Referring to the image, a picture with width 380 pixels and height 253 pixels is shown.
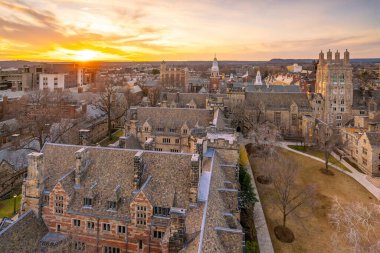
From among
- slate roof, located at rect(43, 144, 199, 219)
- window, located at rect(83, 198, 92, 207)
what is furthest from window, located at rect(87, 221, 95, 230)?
window, located at rect(83, 198, 92, 207)

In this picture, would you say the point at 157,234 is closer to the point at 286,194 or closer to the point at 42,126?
the point at 286,194

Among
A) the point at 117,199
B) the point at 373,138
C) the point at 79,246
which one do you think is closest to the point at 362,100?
the point at 373,138

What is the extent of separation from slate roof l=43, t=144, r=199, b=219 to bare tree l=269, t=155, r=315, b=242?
1907 cm

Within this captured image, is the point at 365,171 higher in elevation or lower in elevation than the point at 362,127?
lower

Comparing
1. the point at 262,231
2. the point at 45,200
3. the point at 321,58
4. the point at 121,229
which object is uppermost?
the point at 321,58

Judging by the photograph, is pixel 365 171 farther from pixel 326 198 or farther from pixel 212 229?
pixel 212 229

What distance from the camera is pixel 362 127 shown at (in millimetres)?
74938

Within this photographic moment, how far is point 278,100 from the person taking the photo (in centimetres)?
8662

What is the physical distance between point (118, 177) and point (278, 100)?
67744mm

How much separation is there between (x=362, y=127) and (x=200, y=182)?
6315 cm

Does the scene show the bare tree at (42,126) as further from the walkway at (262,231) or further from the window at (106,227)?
the walkway at (262,231)

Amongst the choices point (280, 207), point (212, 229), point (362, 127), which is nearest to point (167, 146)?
point (280, 207)

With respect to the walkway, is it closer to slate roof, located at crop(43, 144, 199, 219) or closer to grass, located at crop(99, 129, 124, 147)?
slate roof, located at crop(43, 144, 199, 219)

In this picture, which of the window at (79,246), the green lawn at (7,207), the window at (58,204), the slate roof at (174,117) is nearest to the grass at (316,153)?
the slate roof at (174,117)
